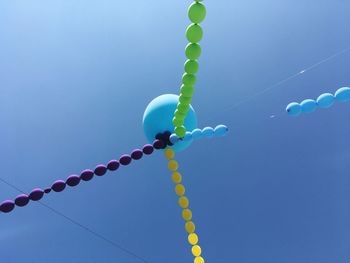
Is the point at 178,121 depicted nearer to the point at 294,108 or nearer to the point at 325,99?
the point at 294,108

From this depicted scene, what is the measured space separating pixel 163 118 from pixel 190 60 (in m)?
1.67

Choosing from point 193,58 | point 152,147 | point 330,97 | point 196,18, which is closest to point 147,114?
point 152,147

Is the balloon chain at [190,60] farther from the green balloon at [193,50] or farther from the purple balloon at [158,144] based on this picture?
the purple balloon at [158,144]

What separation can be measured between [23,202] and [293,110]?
4448mm

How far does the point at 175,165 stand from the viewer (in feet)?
23.9

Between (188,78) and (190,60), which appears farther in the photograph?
(188,78)

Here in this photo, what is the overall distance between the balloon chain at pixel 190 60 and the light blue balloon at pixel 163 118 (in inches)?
15.2

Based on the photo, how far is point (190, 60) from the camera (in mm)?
5523

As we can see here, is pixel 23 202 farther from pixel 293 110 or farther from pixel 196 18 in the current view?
pixel 293 110

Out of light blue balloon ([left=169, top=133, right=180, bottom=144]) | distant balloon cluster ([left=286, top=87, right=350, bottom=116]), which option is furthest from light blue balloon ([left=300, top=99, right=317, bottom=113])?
light blue balloon ([left=169, top=133, right=180, bottom=144])

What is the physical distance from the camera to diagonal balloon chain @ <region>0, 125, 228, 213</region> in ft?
18.0

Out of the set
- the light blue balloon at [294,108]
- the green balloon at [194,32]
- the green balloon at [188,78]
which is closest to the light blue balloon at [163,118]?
the green balloon at [188,78]

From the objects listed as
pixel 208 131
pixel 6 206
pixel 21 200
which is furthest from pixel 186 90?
pixel 6 206

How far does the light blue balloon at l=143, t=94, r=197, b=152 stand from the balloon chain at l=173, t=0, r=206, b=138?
39 cm
